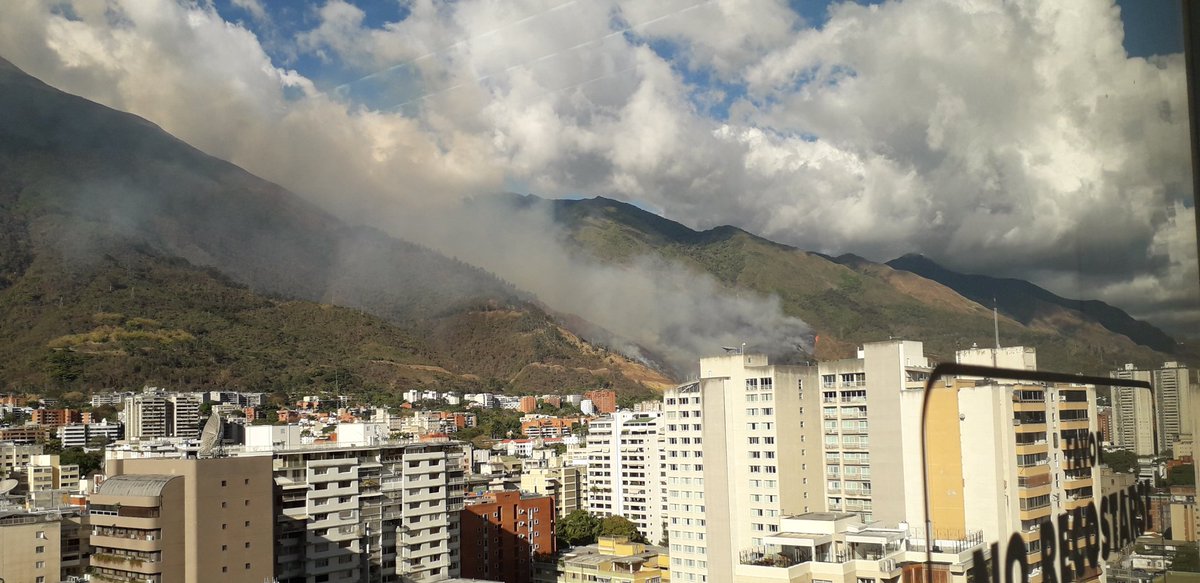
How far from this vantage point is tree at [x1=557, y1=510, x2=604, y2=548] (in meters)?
9.91

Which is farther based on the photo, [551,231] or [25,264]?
[551,231]

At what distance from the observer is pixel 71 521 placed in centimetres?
522

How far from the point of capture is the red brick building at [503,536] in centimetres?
811

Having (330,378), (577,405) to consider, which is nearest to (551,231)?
(577,405)

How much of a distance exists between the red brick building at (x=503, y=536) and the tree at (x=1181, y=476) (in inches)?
297

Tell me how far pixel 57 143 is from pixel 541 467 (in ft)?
49.6

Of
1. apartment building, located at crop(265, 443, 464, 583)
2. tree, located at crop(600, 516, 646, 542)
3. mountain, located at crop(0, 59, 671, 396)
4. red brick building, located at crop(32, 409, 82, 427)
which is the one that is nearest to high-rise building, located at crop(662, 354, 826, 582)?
apartment building, located at crop(265, 443, 464, 583)

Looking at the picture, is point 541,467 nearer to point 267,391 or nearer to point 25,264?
point 267,391

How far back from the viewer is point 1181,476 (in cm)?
73

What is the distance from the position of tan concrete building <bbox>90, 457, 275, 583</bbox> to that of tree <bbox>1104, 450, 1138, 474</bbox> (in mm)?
4707

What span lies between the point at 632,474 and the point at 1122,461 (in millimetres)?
10866

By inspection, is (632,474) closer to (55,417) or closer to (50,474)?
(50,474)

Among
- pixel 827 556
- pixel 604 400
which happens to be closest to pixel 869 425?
pixel 827 556

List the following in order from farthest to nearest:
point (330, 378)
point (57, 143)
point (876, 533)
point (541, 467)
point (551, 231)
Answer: point (551, 231)
point (57, 143)
point (330, 378)
point (541, 467)
point (876, 533)
